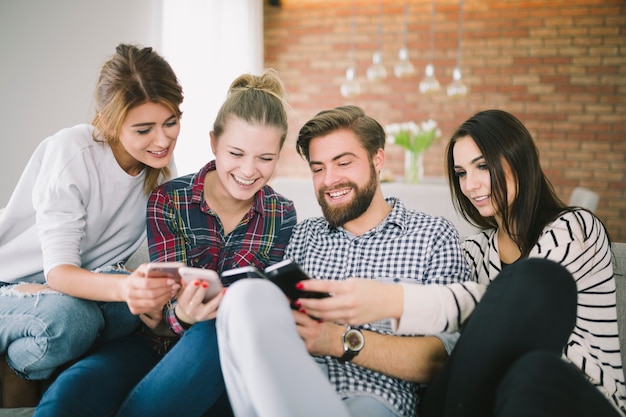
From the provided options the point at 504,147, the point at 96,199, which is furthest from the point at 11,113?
the point at 504,147

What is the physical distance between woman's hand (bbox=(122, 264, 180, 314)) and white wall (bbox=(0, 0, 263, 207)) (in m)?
1.51

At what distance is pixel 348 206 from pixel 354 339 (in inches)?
18.5

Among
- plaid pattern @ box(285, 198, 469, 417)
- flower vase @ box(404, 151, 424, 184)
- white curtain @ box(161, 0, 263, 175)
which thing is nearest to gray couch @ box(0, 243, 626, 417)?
plaid pattern @ box(285, 198, 469, 417)

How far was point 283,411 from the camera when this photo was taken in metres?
0.87

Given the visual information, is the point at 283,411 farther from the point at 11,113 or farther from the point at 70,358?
the point at 11,113

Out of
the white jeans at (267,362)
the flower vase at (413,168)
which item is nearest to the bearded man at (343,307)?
the white jeans at (267,362)

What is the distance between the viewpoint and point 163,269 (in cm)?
122

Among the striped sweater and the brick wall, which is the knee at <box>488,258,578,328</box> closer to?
the striped sweater

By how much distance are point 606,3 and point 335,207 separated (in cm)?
488

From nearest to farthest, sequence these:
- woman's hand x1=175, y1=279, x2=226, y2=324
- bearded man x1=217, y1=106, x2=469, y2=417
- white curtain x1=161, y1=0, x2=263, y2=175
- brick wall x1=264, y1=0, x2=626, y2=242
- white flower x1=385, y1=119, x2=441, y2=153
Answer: bearded man x1=217, y1=106, x2=469, y2=417 < woman's hand x1=175, y1=279, x2=226, y2=324 < white curtain x1=161, y1=0, x2=263, y2=175 < white flower x1=385, y1=119, x2=441, y2=153 < brick wall x1=264, y1=0, x2=626, y2=242

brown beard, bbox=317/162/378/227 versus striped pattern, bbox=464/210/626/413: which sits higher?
brown beard, bbox=317/162/378/227

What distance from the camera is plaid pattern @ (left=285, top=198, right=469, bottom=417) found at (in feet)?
4.93

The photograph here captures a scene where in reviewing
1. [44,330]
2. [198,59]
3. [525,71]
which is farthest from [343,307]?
[525,71]

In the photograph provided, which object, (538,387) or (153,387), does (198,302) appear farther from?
(538,387)
